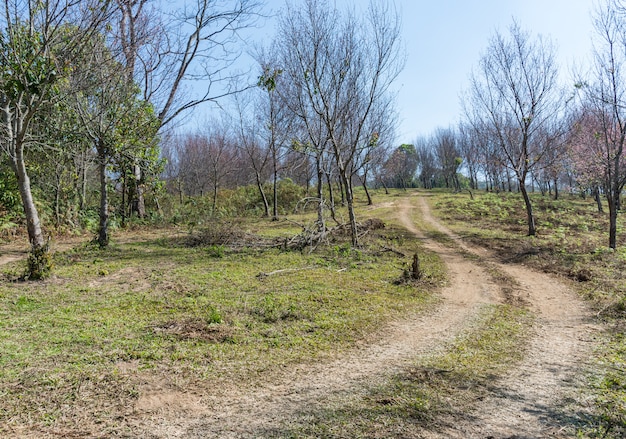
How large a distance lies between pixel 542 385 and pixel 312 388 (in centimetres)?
265

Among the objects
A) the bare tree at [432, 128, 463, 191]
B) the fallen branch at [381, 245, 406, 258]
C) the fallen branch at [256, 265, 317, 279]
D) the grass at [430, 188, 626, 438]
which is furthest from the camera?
the bare tree at [432, 128, 463, 191]

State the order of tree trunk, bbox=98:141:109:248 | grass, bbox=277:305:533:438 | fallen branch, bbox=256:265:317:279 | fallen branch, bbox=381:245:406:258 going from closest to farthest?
grass, bbox=277:305:533:438 < fallen branch, bbox=256:265:317:279 < tree trunk, bbox=98:141:109:248 < fallen branch, bbox=381:245:406:258

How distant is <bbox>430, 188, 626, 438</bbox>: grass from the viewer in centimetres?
432

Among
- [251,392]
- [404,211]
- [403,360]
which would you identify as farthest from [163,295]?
[404,211]

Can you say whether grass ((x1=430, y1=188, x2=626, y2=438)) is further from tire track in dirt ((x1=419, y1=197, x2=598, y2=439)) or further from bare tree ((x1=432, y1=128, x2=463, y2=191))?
bare tree ((x1=432, y1=128, x2=463, y2=191))

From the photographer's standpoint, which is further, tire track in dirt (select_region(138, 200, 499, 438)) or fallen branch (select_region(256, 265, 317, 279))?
fallen branch (select_region(256, 265, 317, 279))

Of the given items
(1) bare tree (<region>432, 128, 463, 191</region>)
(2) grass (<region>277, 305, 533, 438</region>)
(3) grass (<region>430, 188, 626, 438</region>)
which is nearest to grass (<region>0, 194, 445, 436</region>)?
(2) grass (<region>277, 305, 533, 438</region>)

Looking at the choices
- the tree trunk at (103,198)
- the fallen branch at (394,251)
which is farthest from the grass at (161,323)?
the fallen branch at (394,251)

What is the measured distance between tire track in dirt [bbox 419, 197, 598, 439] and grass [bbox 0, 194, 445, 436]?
2.13 metres

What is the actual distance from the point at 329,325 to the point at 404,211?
23422 millimetres

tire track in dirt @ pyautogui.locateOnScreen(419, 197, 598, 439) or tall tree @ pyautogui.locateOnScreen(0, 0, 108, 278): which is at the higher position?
tall tree @ pyautogui.locateOnScreen(0, 0, 108, 278)

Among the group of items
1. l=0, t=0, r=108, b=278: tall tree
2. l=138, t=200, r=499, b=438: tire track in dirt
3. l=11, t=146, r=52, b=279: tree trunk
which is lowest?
l=138, t=200, r=499, b=438: tire track in dirt

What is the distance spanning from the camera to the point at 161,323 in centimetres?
607

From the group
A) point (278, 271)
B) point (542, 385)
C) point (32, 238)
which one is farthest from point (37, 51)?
point (542, 385)
